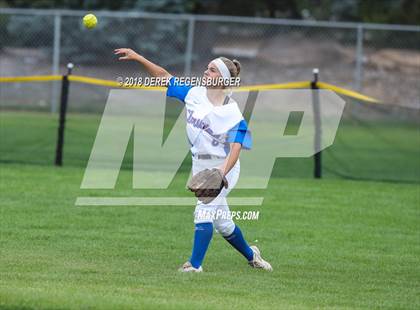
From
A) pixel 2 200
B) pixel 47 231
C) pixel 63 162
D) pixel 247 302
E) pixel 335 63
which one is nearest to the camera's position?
pixel 247 302

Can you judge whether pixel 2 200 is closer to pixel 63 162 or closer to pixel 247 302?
pixel 63 162

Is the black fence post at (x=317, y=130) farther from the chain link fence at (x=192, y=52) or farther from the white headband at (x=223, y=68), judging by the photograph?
the chain link fence at (x=192, y=52)

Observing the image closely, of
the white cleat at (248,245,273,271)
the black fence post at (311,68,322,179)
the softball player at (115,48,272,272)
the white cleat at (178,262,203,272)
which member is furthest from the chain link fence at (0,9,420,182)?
the white cleat at (178,262,203,272)

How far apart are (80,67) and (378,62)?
302 inches

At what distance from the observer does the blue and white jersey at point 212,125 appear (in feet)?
26.3

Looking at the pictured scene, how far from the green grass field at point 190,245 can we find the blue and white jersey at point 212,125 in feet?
3.59

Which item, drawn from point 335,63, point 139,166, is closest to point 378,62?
point 335,63

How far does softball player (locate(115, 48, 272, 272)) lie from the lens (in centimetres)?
797

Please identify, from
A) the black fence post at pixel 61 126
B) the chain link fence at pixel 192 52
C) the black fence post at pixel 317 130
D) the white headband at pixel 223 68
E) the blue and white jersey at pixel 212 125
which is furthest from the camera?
the chain link fence at pixel 192 52

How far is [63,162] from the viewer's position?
15.1m

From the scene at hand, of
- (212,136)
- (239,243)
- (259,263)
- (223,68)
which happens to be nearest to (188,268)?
(239,243)

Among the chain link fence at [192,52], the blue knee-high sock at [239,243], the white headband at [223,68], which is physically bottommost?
the chain link fence at [192,52]

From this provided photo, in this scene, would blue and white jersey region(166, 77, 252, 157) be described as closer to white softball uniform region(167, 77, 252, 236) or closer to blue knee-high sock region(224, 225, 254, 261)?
white softball uniform region(167, 77, 252, 236)

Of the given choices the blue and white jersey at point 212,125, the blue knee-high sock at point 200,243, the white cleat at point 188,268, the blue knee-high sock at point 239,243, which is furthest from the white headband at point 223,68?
the white cleat at point 188,268
